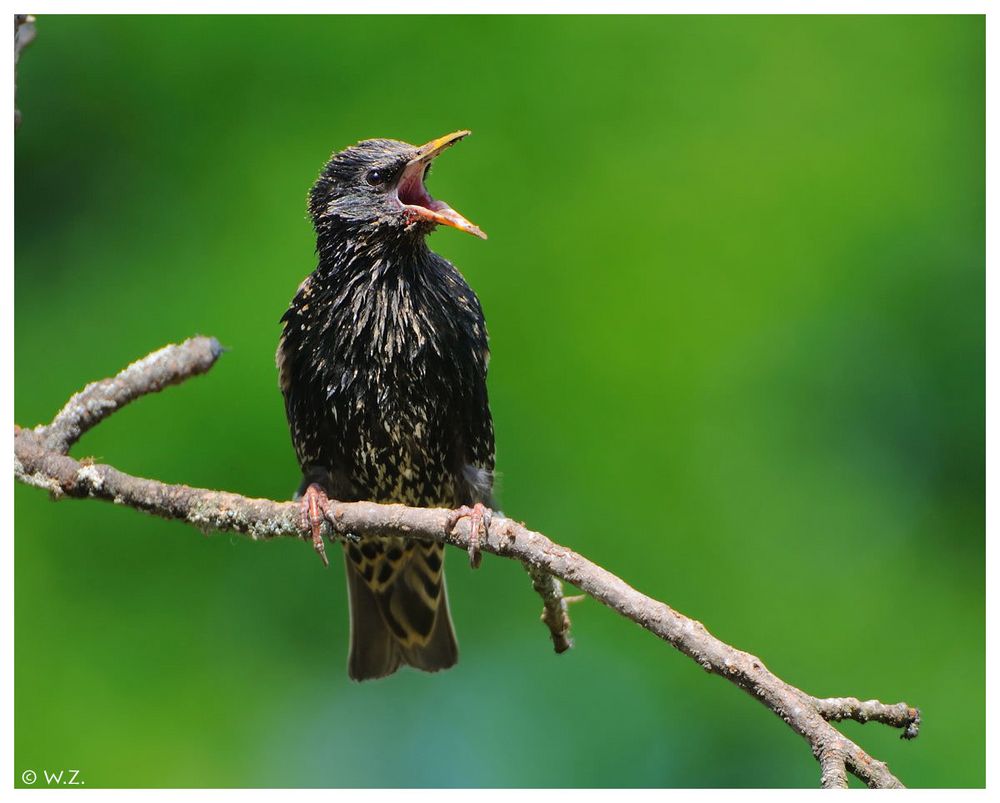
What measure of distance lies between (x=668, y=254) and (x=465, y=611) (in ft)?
6.11

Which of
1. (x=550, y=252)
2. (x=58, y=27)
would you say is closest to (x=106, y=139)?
(x=58, y=27)

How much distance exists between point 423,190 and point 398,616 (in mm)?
1410

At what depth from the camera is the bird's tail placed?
4176mm

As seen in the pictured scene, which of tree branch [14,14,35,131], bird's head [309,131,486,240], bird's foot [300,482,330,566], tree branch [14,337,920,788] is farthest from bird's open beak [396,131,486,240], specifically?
tree branch [14,14,35,131]

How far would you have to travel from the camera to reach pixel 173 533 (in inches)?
239

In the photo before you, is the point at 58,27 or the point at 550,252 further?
the point at 58,27

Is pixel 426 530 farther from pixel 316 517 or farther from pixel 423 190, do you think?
pixel 423 190

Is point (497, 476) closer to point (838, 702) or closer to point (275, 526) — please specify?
point (275, 526)

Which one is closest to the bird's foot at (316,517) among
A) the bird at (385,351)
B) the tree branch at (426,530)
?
the tree branch at (426,530)

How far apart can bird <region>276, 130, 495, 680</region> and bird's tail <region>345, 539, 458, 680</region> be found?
405 millimetres

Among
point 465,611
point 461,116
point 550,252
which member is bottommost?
point 465,611

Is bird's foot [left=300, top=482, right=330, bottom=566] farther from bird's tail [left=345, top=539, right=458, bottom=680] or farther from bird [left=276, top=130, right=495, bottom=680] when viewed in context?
bird's tail [left=345, top=539, right=458, bottom=680]

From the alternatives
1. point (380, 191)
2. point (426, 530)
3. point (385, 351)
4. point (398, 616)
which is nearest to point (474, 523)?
point (426, 530)

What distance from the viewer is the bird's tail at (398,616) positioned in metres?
4.18
